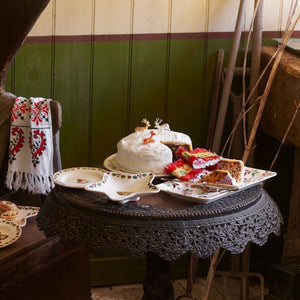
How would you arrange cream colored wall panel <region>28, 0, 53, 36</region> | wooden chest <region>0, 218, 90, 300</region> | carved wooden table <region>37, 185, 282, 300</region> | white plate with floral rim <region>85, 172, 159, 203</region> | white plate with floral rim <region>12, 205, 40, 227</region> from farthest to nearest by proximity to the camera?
cream colored wall panel <region>28, 0, 53, 36</region>
white plate with floral rim <region>12, 205, 40, 227</region>
wooden chest <region>0, 218, 90, 300</region>
white plate with floral rim <region>85, 172, 159, 203</region>
carved wooden table <region>37, 185, 282, 300</region>

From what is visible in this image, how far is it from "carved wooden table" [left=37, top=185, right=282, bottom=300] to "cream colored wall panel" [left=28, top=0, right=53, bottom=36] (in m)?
1.15

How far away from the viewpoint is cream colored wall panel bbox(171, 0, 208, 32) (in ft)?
8.51

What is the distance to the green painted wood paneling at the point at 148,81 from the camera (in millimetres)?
2611

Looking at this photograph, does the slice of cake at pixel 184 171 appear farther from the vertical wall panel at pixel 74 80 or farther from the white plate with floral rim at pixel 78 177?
the vertical wall panel at pixel 74 80

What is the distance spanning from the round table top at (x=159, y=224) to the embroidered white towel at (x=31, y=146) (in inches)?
23.5

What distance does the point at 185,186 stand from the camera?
1571 millimetres

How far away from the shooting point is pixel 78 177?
1.68m

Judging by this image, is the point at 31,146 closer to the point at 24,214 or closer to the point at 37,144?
the point at 37,144

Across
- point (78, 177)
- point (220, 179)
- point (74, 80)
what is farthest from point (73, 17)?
point (220, 179)

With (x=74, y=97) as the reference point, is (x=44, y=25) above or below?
above

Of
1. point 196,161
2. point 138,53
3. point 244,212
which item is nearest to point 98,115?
point 138,53

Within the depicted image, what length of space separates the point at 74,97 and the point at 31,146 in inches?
22.0

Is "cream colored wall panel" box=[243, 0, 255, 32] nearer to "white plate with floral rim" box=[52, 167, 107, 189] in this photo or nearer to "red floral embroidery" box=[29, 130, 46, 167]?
"red floral embroidery" box=[29, 130, 46, 167]

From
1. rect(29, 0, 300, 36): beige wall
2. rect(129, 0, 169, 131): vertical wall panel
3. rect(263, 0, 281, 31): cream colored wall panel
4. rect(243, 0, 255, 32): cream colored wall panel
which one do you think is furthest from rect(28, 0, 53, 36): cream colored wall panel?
Result: rect(263, 0, 281, 31): cream colored wall panel
